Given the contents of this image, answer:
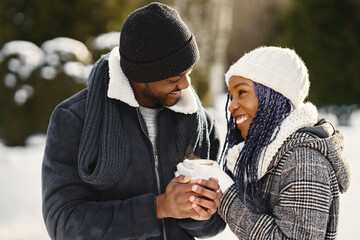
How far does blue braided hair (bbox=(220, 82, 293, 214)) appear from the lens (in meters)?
1.81

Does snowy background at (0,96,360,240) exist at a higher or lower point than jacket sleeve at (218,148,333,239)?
lower

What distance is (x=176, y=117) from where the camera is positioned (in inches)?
81.8

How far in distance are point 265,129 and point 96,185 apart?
2.63 ft

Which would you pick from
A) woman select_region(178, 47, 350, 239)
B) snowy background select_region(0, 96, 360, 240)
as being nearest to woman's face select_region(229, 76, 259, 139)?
woman select_region(178, 47, 350, 239)

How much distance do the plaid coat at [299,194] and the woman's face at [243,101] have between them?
0.23 metres

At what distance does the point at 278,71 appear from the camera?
183cm

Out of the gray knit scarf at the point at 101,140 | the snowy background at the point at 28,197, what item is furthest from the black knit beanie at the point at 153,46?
the snowy background at the point at 28,197

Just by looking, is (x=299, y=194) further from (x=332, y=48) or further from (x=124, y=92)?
(x=332, y=48)

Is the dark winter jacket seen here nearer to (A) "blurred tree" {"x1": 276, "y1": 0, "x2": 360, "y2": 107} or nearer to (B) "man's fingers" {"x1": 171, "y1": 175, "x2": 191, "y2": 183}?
(B) "man's fingers" {"x1": 171, "y1": 175, "x2": 191, "y2": 183}

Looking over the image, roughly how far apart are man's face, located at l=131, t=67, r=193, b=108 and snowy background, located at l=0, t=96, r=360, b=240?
279 centimetres

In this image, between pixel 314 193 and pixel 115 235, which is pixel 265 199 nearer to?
pixel 314 193

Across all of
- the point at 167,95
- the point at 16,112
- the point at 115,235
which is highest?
the point at 167,95

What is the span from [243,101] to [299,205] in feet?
1.74

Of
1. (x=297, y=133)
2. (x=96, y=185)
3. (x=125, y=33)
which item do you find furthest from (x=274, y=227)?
(x=125, y=33)
